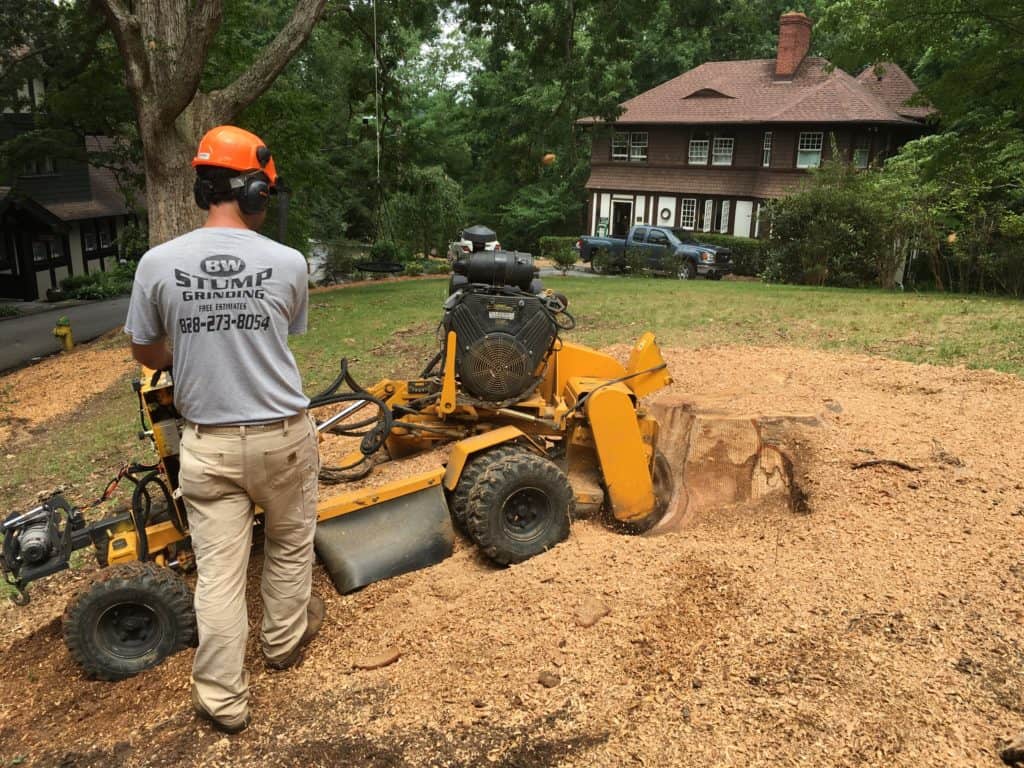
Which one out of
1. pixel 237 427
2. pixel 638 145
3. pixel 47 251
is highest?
pixel 638 145

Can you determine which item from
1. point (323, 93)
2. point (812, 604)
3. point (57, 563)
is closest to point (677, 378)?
point (812, 604)

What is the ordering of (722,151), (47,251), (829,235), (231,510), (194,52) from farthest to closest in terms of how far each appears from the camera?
(722,151) → (47,251) → (829,235) → (194,52) → (231,510)

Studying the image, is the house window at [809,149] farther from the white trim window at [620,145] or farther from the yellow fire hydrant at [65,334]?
the yellow fire hydrant at [65,334]

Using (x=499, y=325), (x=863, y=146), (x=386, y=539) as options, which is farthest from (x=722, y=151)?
(x=386, y=539)

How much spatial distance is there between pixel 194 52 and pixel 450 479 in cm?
854

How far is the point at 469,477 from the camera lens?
466 cm

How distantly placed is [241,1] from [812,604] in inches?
669

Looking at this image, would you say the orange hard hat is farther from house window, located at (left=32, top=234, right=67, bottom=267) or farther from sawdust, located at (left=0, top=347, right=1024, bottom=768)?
house window, located at (left=32, top=234, right=67, bottom=267)

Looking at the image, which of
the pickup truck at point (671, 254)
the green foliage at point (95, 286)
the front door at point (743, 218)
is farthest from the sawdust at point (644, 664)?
the front door at point (743, 218)

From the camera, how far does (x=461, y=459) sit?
4.69 metres

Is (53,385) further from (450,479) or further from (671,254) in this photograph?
(671,254)

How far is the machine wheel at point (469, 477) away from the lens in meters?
4.62

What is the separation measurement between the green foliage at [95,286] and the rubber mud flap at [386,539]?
2431cm

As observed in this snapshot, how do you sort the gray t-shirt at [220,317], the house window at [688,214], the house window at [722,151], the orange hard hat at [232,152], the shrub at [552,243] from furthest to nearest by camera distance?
the house window at [688,214] < the shrub at [552,243] < the house window at [722,151] < the orange hard hat at [232,152] < the gray t-shirt at [220,317]
